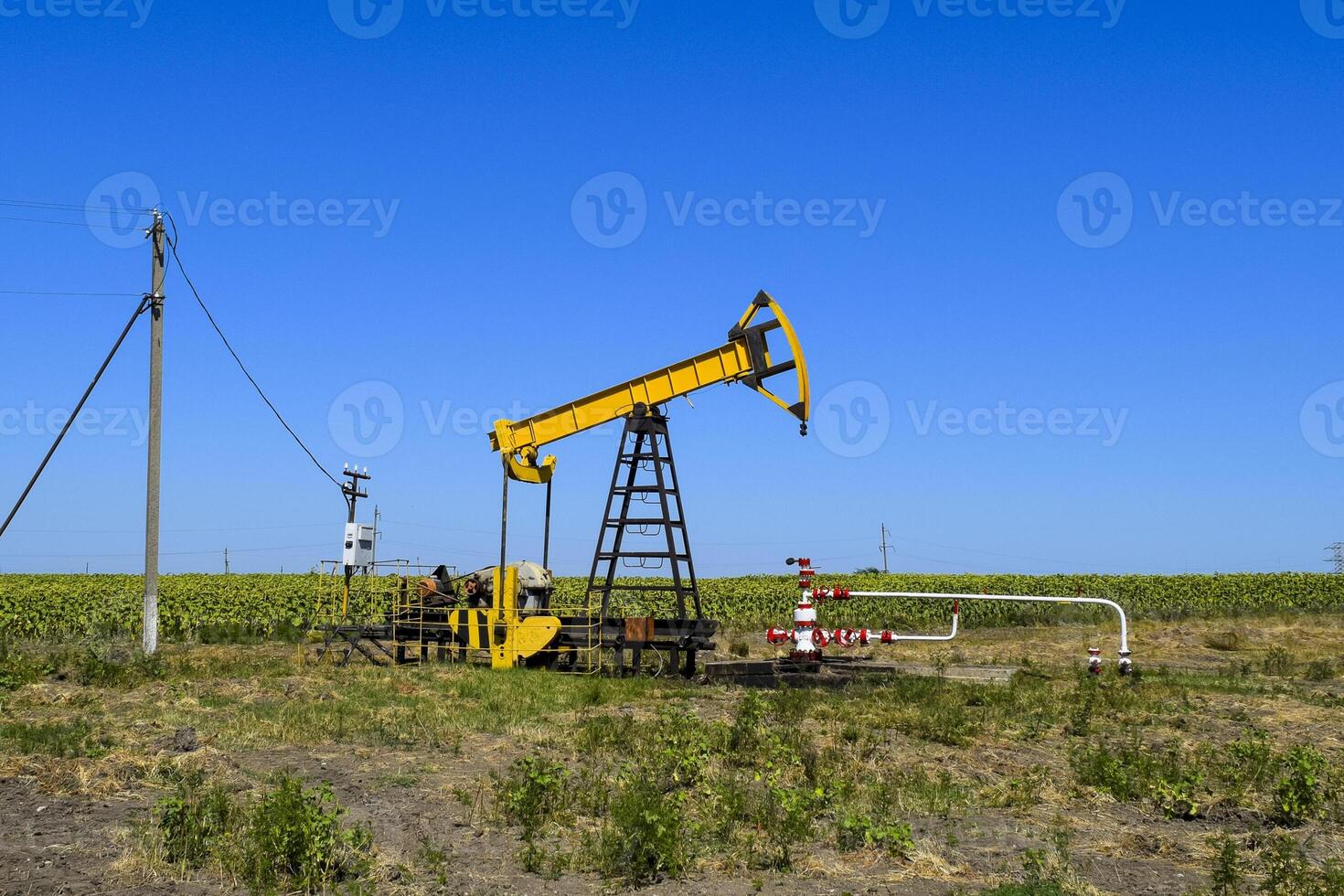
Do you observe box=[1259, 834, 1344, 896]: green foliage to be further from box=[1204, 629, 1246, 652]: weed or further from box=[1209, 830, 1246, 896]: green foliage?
box=[1204, 629, 1246, 652]: weed

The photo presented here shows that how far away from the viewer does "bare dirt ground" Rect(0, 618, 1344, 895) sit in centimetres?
676

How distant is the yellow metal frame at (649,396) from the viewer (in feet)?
58.6

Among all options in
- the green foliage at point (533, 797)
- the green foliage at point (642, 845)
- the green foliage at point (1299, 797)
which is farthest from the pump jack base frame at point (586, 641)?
the green foliage at point (642, 845)

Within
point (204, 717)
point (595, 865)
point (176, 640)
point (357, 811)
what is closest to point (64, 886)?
point (357, 811)

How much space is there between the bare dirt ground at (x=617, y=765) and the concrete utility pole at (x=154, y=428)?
213 centimetres

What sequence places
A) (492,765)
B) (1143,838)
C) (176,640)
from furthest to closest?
(176,640)
(492,765)
(1143,838)

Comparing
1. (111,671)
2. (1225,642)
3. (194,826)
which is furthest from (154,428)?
(1225,642)

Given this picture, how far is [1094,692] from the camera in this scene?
45.1ft

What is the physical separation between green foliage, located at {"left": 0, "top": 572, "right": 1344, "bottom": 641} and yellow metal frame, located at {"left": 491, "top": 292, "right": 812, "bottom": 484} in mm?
3094

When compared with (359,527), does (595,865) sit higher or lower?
lower

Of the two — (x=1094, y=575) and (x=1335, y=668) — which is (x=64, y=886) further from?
(x=1094, y=575)

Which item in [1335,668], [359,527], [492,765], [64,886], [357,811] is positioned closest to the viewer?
[64,886]

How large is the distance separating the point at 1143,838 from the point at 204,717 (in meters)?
9.15

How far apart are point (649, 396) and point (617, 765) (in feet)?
30.2
